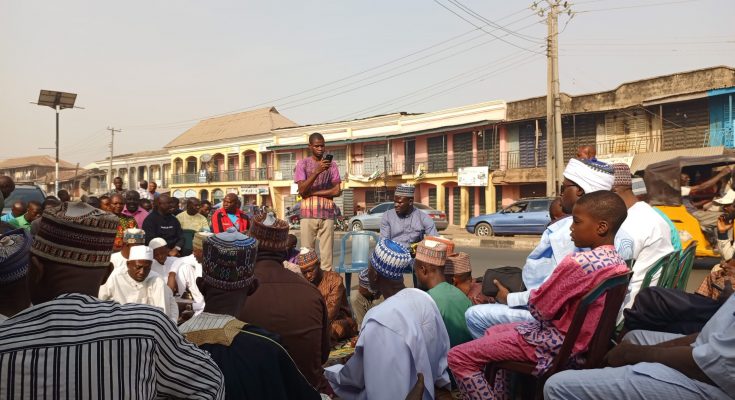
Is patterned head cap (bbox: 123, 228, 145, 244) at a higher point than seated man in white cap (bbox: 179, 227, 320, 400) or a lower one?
higher

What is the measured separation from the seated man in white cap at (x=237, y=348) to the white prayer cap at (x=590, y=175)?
110 inches

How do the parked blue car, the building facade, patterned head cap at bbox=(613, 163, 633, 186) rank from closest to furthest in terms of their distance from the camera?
patterned head cap at bbox=(613, 163, 633, 186)
the parked blue car
the building facade

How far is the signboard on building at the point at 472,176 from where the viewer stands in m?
28.2

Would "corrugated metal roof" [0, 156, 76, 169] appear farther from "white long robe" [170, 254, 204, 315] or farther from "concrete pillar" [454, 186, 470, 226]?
"white long robe" [170, 254, 204, 315]

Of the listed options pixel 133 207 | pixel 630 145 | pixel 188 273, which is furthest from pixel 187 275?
pixel 630 145

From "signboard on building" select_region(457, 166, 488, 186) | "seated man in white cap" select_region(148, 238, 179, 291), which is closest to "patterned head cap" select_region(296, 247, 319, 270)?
"seated man in white cap" select_region(148, 238, 179, 291)

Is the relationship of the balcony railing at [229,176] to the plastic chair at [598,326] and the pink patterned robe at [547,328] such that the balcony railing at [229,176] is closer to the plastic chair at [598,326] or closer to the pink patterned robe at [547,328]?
the pink patterned robe at [547,328]

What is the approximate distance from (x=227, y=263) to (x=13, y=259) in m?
0.76

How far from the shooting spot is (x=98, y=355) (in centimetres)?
130

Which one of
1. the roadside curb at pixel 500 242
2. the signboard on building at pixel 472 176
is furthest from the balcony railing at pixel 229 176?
the roadside curb at pixel 500 242

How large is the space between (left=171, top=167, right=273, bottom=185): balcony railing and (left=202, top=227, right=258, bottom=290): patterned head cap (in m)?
40.0

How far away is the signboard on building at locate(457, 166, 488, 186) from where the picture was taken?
28.2m

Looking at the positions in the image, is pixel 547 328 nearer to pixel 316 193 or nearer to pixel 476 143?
pixel 316 193

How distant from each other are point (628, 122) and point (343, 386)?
2485 cm
